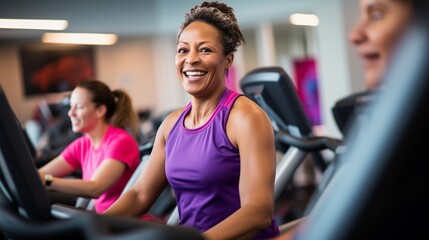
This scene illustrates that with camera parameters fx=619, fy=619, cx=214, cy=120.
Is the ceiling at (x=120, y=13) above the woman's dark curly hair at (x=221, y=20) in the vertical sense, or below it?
above

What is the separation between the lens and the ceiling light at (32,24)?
24.0ft

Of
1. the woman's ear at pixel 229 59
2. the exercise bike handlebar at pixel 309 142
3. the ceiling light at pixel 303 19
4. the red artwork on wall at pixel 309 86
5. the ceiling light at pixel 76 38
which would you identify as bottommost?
the red artwork on wall at pixel 309 86

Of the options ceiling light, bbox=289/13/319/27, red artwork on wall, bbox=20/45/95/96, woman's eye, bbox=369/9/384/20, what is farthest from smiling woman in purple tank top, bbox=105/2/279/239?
red artwork on wall, bbox=20/45/95/96

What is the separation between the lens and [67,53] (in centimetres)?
977

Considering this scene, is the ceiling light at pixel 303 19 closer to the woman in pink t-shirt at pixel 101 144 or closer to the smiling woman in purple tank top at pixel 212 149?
the woman in pink t-shirt at pixel 101 144

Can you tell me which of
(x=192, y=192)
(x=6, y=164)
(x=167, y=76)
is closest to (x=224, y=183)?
(x=192, y=192)

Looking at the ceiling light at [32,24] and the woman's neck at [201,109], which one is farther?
the ceiling light at [32,24]

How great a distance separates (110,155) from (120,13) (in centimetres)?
603

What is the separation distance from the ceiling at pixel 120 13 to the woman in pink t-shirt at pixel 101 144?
4.21m

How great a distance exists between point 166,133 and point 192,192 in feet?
0.69

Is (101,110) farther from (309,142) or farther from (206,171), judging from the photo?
(206,171)

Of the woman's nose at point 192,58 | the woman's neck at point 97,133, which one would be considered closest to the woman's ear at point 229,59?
the woman's nose at point 192,58

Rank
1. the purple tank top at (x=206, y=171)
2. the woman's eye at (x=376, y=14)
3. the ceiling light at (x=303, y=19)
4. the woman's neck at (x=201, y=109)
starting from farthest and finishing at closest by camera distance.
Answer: the ceiling light at (x=303, y=19)
the woman's neck at (x=201, y=109)
the purple tank top at (x=206, y=171)
the woman's eye at (x=376, y=14)

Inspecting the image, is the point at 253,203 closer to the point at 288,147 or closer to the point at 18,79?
the point at 288,147
